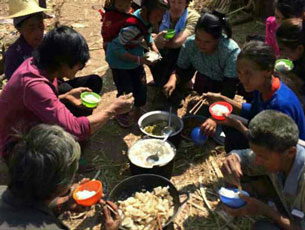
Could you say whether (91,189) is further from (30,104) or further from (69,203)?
(30,104)

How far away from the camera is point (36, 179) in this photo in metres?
2.16

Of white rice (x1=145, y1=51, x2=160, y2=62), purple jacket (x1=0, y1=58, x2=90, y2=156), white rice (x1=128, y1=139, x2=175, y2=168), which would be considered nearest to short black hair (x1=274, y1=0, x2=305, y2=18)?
white rice (x1=145, y1=51, x2=160, y2=62)

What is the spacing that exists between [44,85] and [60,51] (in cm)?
34

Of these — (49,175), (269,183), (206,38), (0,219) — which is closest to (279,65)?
(206,38)

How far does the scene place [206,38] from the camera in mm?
4316

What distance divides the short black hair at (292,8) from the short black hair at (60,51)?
2.64 m

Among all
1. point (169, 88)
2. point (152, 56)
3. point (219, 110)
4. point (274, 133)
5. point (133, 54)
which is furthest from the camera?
point (133, 54)

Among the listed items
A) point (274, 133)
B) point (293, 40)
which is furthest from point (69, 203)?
point (293, 40)

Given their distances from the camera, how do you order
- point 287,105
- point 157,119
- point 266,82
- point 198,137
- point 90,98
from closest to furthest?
point 287,105
point 266,82
point 90,98
point 198,137
point 157,119

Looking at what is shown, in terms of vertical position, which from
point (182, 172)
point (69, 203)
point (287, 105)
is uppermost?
point (287, 105)

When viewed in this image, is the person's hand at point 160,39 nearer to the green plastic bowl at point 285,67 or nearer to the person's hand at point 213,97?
the person's hand at point 213,97

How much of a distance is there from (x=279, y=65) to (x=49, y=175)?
11.8 ft

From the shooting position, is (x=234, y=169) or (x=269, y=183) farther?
(x=269, y=183)

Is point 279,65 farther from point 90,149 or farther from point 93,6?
point 93,6
